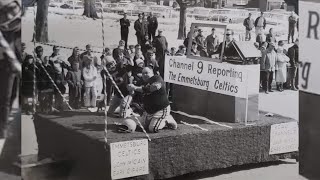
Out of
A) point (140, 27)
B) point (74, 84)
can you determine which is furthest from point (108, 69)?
point (140, 27)

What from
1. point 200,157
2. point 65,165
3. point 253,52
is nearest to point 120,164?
point 65,165

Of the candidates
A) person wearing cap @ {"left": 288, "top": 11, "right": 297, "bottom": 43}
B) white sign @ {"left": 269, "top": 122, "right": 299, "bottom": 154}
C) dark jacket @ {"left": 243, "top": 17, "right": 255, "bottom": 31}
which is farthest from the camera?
white sign @ {"left": 269, "top": 122, "right": 299, "bottom": 154}

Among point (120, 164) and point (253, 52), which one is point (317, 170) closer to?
point (253, 52)

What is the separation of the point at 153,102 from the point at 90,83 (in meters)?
0.48

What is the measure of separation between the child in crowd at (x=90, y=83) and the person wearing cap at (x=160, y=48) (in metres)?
0.47

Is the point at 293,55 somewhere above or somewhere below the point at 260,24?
below

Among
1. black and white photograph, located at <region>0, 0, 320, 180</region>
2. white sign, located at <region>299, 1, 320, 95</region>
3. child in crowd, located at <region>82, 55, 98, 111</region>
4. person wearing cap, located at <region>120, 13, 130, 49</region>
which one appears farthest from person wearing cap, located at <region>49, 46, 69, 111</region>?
white sign, located at <region>299, 1, 320, 95</region>

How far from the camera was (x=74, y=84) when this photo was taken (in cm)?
324

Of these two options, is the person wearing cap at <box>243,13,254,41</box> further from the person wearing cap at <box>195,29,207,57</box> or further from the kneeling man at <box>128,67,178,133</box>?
the kneeling man at <box>128,67,178,133</box>

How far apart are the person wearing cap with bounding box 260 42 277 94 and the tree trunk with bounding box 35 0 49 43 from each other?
1678 mm

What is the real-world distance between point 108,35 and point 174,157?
3.29ft

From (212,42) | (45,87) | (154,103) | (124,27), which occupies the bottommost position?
(154,103)

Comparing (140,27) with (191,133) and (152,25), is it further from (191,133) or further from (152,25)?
(191,133)

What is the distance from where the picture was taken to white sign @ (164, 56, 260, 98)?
3.58 metres
